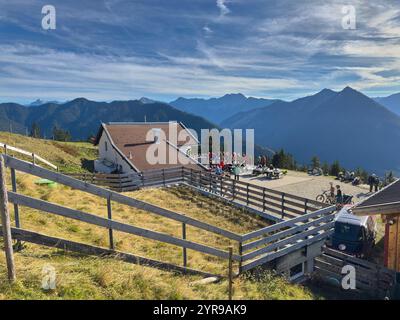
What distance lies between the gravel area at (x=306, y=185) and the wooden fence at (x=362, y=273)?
8.53 m

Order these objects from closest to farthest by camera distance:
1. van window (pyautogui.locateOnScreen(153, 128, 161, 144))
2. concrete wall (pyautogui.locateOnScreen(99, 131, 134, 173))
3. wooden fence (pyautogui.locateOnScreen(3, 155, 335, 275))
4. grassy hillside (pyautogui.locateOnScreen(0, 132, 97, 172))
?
wooden fence (pyautogui.locateOnScreen(3, 155, 335, 275)) < concrete wall (pyautogui.locateOnScreen(99, 131, 134, 173)) < van window (pyautogui.locateOnScreen(153, 128, 161, 144)) < grassy hillside (pyautogui.locateOnScreen(0, 132, 97, 172))

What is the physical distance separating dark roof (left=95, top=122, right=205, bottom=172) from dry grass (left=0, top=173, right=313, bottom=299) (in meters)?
13.5

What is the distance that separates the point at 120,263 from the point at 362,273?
9.38 m

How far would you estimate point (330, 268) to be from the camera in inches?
493

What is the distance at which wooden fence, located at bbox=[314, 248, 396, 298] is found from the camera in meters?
11.2

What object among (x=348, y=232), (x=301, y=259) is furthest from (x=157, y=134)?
(x=348, y=232)

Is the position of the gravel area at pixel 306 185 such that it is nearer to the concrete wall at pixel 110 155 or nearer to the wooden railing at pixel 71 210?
the concrete wall at pixel 110 155

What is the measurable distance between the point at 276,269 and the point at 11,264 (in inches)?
363

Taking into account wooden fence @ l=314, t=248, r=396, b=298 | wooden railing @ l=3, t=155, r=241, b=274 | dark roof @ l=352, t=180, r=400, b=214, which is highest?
wooden railing @ l=3, t=155, r=241, b=274

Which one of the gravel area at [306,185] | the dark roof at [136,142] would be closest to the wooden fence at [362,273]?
the gravel area at [306,185]

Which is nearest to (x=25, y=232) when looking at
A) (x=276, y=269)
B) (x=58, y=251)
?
(x=58, y=251)

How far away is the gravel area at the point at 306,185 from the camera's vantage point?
2202cm

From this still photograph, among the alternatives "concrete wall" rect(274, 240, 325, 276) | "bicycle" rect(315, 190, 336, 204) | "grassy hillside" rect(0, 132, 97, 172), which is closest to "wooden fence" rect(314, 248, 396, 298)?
"concrete wall" rect(274, 240, 325, 276)

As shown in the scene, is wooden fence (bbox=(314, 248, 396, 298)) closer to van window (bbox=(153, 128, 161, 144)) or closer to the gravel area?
the gravel area
